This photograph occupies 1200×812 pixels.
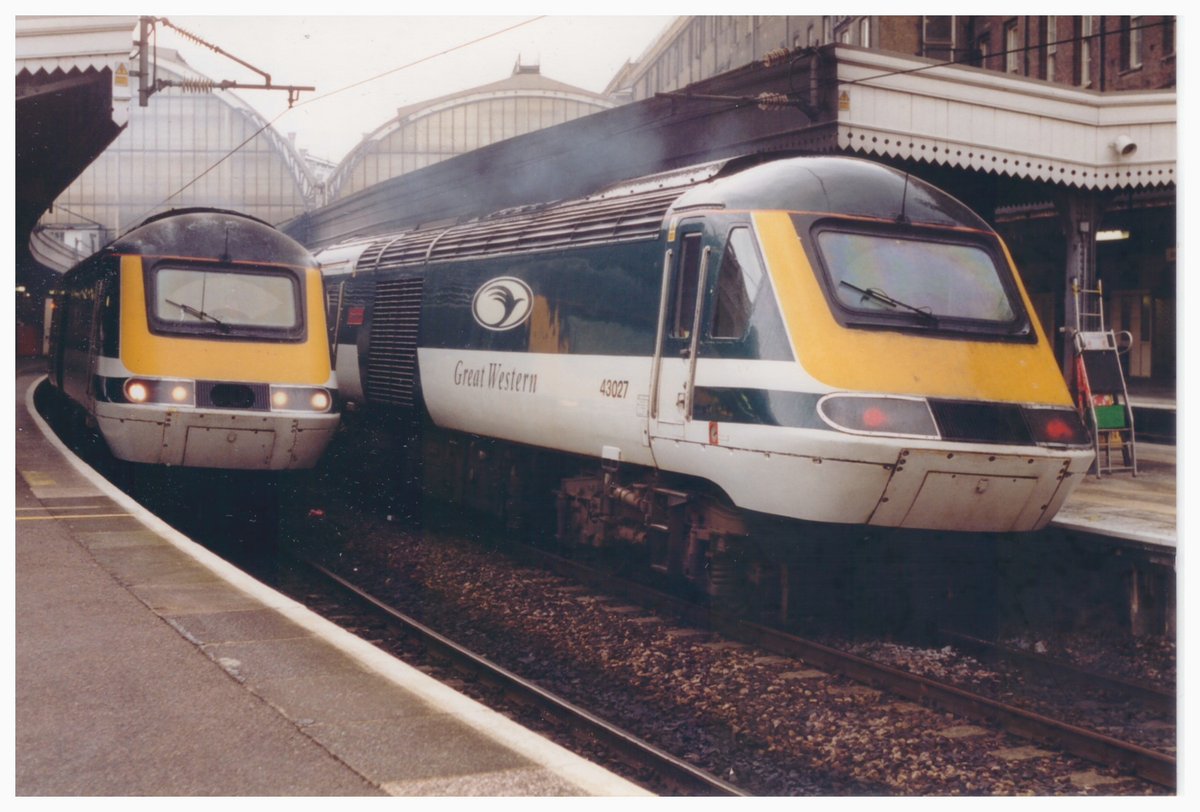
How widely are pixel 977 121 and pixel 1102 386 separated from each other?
2.41m

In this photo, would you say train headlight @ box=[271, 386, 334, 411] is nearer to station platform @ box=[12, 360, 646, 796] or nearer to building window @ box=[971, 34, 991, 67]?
station platform @ box=[12, 360, 646, 796]

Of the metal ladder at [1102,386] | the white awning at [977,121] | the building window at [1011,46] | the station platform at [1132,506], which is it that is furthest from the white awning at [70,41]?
A: the metal ladder at [1102,386]

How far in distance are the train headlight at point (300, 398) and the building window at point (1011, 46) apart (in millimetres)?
6011

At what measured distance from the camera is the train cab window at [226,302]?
10438mm

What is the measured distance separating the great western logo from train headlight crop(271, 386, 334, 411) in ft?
4.80

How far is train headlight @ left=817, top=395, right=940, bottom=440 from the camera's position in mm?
6562

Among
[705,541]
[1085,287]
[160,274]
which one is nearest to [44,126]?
[160,274]

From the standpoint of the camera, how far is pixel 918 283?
7.20 m

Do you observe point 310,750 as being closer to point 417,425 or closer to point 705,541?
point 705,541

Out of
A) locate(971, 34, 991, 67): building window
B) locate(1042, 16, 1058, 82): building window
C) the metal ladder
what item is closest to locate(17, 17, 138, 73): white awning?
locate(971, 34, 991, 67): building window

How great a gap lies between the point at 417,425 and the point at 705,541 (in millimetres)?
5051

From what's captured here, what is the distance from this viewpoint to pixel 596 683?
7105mm
